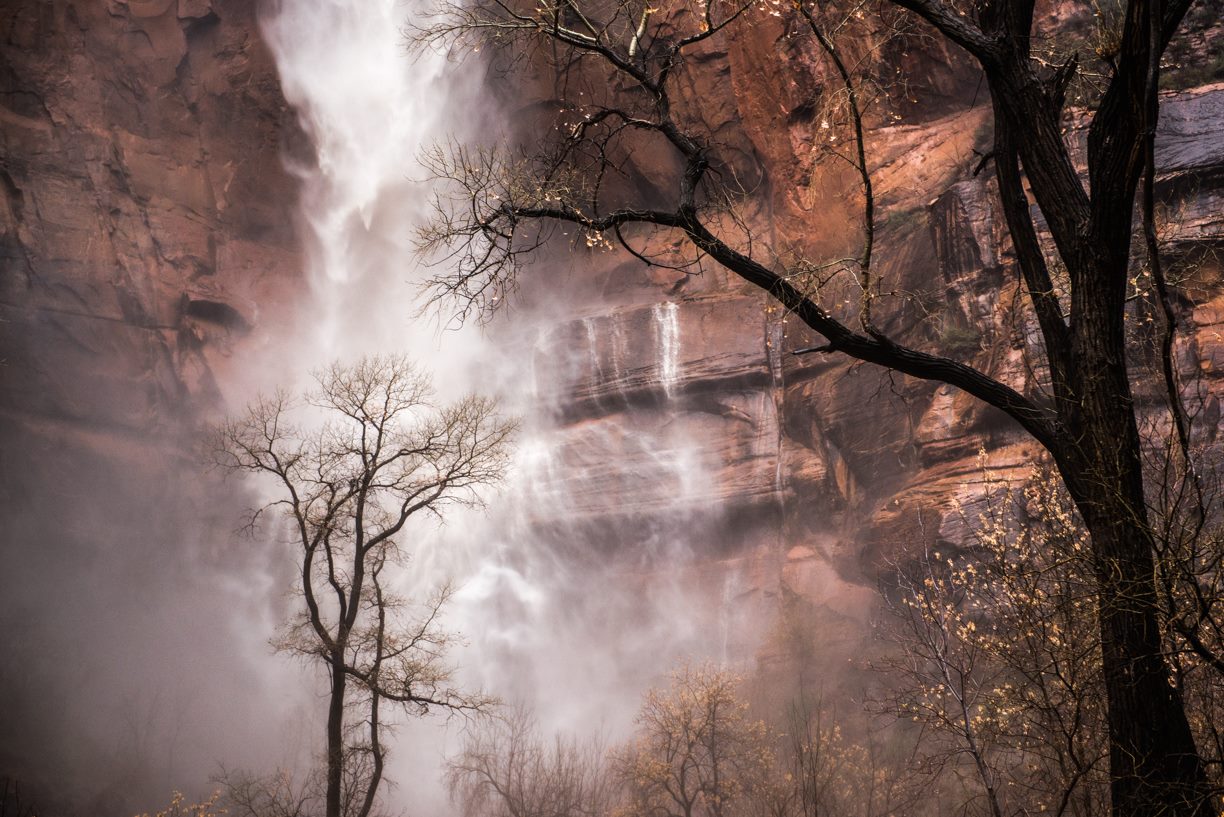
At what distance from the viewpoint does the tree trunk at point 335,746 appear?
42.9ft

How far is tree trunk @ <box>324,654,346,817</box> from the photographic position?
13.1 m

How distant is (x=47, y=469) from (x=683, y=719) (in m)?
28.3

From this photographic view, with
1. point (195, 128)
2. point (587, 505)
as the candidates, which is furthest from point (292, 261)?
point (587, 505)

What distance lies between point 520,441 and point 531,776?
44.5 feet

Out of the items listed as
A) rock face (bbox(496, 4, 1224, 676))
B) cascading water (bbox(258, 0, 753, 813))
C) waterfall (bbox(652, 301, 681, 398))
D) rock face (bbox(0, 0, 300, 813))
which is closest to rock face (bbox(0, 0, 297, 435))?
rock face (bbox(0, 0, 300, 813))

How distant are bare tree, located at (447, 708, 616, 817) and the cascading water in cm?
146

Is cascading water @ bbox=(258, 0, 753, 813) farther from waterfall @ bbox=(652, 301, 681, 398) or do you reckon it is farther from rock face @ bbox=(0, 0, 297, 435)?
rock face @ bbox=(0, 0, 297, 435)

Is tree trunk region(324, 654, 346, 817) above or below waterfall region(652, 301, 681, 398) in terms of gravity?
below

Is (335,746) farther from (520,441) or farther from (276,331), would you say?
(276,331)

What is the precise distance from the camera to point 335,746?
13.6m

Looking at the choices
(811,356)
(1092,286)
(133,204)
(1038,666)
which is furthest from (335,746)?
(133,204)

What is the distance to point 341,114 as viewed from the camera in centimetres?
3959

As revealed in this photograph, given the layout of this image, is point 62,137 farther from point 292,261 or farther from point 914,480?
point 914,480

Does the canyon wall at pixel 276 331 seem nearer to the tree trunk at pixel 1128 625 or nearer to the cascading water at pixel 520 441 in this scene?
the cascading water at pixel 520 441
